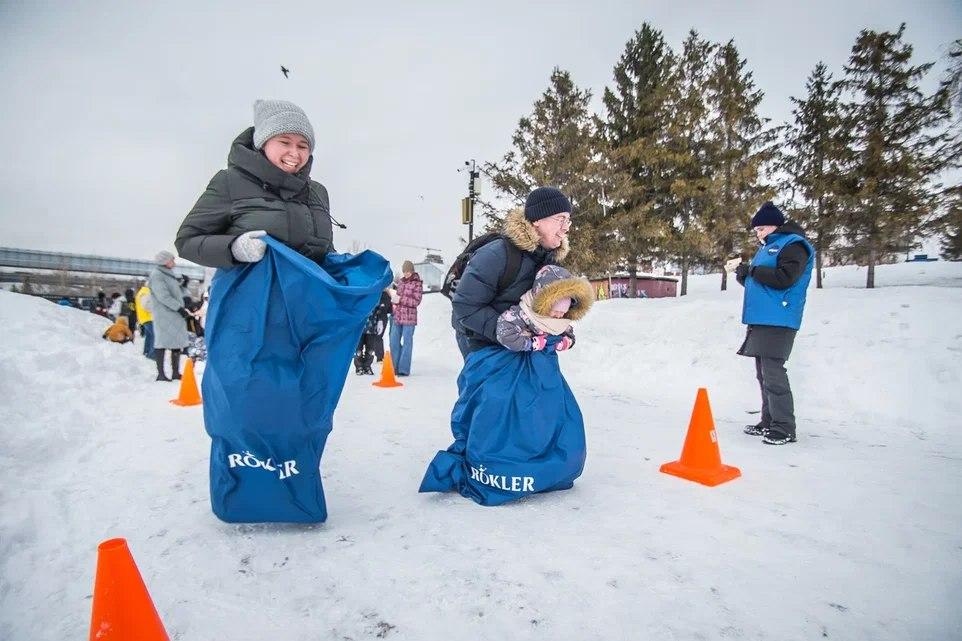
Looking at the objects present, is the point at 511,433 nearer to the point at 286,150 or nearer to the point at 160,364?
the point at 286,150

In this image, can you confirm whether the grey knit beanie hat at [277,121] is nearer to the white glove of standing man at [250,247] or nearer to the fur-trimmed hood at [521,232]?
the white glove of standing man at [250,247]

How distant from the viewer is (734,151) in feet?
50.6

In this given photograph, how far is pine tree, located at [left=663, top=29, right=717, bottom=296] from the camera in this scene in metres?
15.3

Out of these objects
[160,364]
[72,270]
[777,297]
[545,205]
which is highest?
[72,270]

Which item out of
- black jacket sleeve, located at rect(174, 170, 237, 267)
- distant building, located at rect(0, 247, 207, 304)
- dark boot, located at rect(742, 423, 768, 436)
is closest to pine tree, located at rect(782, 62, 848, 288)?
dark boot, located at rect(742, 423, 768, 436)

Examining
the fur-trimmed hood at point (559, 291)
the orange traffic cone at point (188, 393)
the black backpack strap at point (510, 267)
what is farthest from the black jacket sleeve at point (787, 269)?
the orange traffic cone at point (188, 393)

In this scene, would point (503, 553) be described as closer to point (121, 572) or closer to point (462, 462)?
point (462, 462)

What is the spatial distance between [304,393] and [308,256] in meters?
0.74

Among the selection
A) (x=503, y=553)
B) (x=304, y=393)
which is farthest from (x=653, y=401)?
(x=304, y=393)

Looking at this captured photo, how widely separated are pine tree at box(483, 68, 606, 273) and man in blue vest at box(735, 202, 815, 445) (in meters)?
11.9

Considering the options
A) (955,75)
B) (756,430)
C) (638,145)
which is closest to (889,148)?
(955,75)

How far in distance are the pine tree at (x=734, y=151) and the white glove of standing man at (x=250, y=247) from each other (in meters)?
15.9

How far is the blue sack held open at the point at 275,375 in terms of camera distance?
2.13 m

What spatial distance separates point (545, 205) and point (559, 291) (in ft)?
1.92
